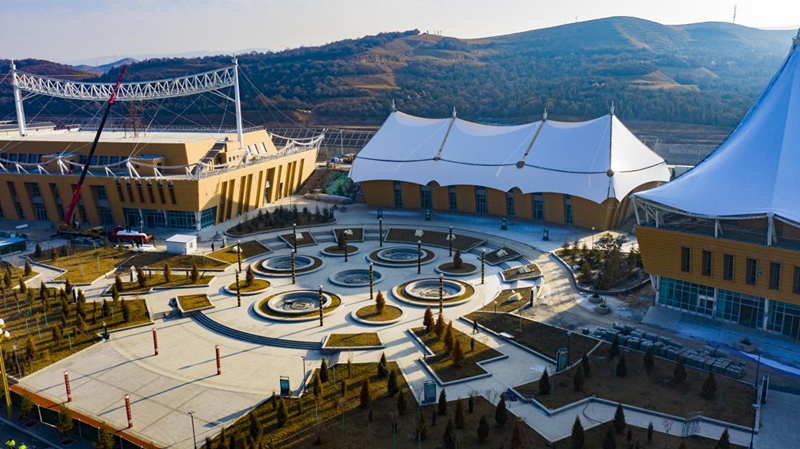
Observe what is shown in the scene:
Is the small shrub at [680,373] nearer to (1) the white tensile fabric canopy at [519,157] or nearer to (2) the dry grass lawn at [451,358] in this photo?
(2) the dry grass lawn at [451,358]

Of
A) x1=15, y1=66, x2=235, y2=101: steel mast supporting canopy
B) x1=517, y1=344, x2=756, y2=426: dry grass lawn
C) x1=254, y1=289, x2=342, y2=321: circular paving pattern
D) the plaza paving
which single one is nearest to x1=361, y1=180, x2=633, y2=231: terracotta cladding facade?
the plaza paving

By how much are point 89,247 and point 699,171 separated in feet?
151

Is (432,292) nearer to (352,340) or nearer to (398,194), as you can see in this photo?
(352,340)

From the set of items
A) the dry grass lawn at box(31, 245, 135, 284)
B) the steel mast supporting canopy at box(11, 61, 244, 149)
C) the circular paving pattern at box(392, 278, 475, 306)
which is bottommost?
the circular paving pattern at box(392, 278, 475, 306)

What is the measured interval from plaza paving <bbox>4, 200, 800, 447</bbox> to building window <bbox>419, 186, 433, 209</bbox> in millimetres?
19460

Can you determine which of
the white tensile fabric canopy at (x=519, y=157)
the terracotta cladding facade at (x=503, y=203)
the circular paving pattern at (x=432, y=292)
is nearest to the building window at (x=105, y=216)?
the white tensile fabric canopy at (x=519, y=157)

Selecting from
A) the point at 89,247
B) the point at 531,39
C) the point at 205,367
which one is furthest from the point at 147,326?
the point at 531,39

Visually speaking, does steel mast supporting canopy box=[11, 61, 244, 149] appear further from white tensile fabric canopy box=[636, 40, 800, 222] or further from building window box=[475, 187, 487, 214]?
white tensile fabric canopy box=[636, 40, 800, 222]

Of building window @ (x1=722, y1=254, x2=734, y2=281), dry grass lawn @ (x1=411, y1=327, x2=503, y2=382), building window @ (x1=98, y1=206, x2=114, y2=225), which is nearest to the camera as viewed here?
dry grass lawn @ (x1=411, y1=327, x2=503, y2=382)

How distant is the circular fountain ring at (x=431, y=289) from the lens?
36250mm

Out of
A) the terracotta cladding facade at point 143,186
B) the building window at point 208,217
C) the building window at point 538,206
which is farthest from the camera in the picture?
the building window at point 538,206

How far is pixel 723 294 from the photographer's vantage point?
104ft

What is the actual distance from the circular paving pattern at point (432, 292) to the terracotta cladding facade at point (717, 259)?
1094 centimetres

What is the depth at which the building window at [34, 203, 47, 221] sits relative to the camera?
5653 cm
